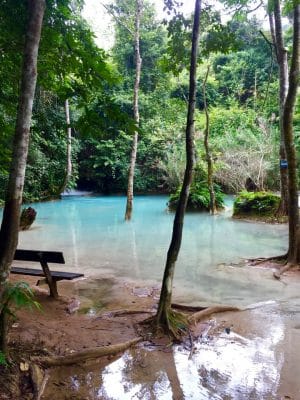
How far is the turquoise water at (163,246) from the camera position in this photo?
6.69m

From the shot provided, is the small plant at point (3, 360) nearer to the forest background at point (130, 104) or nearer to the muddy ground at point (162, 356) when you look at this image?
the muddy ground at point (162, 356)

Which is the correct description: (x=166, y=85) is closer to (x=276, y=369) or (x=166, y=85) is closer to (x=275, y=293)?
(x=275, y=293)

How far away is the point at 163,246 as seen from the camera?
9992 mm

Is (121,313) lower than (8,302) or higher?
lower

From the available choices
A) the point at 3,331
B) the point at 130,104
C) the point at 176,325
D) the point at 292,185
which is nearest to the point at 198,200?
the point at 292,185

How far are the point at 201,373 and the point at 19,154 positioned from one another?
2550 mm

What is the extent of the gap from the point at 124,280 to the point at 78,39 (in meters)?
4.00

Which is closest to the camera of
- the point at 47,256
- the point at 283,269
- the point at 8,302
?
the point at 8,302

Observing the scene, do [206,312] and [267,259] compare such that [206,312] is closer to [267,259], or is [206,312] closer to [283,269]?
[283,269]

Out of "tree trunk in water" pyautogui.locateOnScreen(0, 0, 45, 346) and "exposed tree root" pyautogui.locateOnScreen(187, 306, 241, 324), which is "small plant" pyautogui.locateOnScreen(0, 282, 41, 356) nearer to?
"tree trunk in water" pyautogui.locateOnScreen(0, 0, 45, 346)

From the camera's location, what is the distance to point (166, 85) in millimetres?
27281

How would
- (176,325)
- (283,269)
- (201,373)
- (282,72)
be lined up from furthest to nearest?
(282,72) → (283,269) → (176,325) → (201,373)

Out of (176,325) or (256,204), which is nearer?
(176,325)

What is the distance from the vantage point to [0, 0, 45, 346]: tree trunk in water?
3.39m
